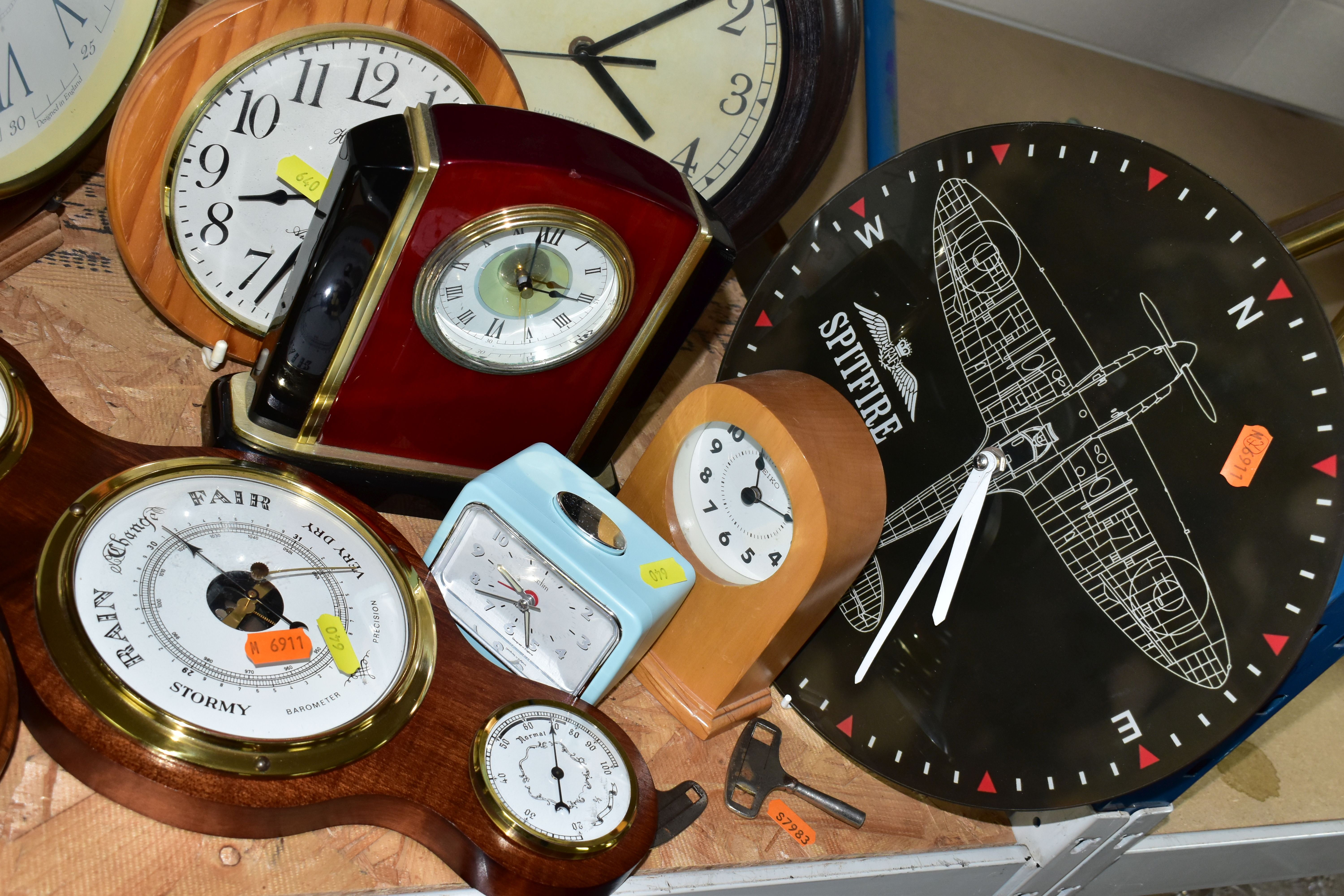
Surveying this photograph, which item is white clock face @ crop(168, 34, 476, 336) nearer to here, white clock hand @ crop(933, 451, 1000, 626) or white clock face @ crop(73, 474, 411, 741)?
white clock face @ crop(73, 474, 411, 741)

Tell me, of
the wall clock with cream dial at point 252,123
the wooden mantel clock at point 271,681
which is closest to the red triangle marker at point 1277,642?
the wooden mantel clock at point 271,681

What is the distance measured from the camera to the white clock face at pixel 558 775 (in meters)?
0.96

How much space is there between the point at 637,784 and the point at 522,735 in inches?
4.9

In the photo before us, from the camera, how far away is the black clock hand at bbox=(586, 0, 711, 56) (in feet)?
4.70

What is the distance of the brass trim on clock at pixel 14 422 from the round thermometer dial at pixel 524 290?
37 centimetres

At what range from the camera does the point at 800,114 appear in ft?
4.68

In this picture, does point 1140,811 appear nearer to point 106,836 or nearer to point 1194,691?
point 1194,691

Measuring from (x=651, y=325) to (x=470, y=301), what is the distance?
205mm

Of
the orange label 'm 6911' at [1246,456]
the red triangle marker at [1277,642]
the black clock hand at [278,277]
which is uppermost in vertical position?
the orange label 'm 6911' at [1246,456]

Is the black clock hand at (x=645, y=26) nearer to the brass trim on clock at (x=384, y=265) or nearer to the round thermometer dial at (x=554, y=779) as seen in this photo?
the brass trim on clock at (x=384, y=265)

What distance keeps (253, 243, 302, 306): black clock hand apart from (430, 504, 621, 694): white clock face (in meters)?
0.38

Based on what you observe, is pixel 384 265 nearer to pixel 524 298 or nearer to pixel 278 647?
pixel 524 298

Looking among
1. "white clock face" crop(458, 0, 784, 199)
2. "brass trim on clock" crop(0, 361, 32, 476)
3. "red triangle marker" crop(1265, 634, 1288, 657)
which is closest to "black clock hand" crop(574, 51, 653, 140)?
"white clock face" crop(458, 0, 784, 199)

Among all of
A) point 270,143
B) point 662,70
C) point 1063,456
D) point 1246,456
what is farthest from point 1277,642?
point 270,143
